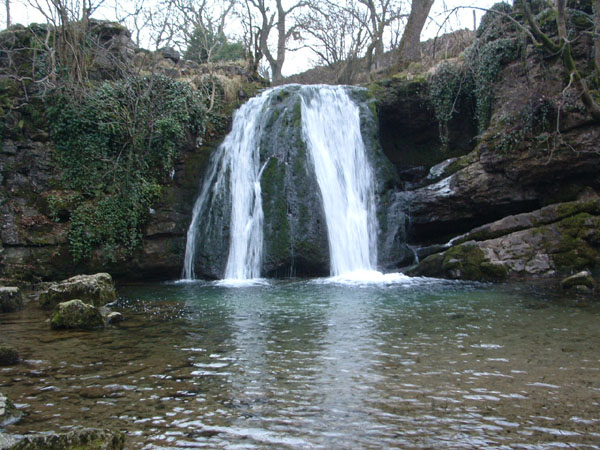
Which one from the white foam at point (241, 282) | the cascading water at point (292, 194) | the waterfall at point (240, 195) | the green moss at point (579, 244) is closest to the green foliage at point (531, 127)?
the green moss at point (579, 244)

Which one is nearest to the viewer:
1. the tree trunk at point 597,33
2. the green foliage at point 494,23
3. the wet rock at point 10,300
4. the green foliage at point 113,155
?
the wet rock at point 10,300

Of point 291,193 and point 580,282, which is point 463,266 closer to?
point 580,282

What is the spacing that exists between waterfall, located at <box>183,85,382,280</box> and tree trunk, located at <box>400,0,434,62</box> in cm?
625

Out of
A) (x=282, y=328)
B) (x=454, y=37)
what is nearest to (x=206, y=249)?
(x=282, y=328)

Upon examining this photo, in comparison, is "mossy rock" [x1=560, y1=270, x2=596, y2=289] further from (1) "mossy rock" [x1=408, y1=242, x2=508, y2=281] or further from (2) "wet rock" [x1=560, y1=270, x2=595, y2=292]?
(1) "mossy rock" [x1=408, y1=242, x2=508, y2=281]

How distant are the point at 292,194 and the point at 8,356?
29.0 feet

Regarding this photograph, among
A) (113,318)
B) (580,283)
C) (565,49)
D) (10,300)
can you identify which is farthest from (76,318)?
(565,49)

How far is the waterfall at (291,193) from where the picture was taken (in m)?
12.1

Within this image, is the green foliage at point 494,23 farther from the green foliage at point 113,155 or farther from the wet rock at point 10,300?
the wet rock at point 10,300

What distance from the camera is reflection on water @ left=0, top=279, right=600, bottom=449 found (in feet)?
9.46

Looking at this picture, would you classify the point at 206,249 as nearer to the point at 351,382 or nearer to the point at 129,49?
the point at 129,49

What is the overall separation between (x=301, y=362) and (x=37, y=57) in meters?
12.6

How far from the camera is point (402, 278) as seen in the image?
1077 cm

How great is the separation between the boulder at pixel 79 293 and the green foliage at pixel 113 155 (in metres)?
3.38
